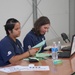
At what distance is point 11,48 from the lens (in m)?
2.64

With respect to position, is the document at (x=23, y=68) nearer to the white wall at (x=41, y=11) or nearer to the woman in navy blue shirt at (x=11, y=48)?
the woman in navy blue shirt at (x=11, y=48)

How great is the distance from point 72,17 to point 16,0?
2800 millimetres

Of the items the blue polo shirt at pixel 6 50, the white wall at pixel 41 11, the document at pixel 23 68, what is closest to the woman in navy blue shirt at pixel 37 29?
the blue polo shirt at pixel 6 50

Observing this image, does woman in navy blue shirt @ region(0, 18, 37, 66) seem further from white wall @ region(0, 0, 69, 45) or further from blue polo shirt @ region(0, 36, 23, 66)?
white wall @ region(0, 0, 69, 45)

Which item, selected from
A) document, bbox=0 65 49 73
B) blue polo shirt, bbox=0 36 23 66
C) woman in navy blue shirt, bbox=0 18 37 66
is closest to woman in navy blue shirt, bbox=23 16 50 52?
woman in navy blue shirt, bbox=0 18 37 66

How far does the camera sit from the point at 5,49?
8.48ft

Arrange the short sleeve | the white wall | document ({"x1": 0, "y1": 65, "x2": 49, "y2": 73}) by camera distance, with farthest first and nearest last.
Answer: the white wall → the short sleeve → document ({"x1": 0, "y1": 65, "x2": 49, "y2": 73})

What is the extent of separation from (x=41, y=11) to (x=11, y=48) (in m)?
3.51

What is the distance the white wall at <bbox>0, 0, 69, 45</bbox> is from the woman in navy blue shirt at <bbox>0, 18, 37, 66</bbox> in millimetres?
1977

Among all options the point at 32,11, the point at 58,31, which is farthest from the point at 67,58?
the point at 58,31

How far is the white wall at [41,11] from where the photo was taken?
4782mm

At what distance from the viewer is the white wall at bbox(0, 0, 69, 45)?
4.78 m

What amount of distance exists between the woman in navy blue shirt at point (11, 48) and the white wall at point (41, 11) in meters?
1.98

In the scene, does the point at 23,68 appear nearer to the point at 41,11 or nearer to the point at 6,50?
the point at 6,50
